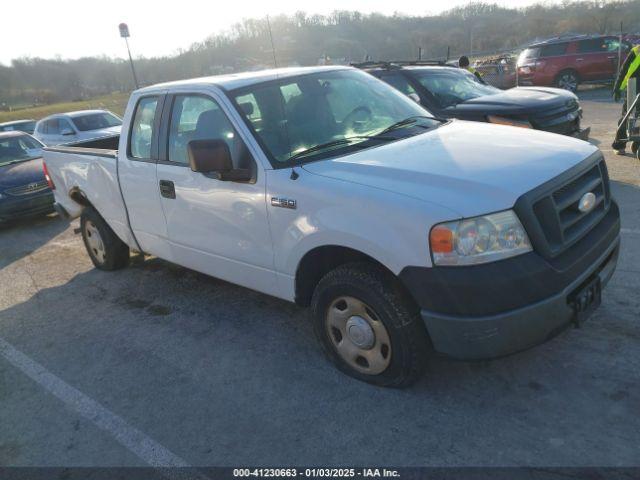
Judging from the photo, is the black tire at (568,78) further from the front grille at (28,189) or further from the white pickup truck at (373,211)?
the front grille at (28,189)

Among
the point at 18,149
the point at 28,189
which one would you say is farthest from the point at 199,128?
the point at 18,149

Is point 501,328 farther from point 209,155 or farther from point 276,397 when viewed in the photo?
point 209,155

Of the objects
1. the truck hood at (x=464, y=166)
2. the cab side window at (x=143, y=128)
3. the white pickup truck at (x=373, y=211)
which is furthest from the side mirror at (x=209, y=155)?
the cab side window at (x=143, y=128)

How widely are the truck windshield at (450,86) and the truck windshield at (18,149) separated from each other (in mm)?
7530

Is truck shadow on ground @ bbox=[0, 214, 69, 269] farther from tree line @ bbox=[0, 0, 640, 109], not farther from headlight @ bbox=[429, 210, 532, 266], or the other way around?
tree line @ bbox=[0, 0, 640, 109]

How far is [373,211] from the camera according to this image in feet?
9.37

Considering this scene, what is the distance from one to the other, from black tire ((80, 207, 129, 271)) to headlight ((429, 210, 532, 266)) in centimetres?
426

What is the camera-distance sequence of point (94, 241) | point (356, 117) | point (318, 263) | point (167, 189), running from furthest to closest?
point (94, 241) < point (167, 189) < point (356, 117) < point (318, 263)

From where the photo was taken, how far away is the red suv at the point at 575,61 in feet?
56.6

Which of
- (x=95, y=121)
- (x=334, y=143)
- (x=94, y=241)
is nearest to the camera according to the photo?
(x=334, y=143)

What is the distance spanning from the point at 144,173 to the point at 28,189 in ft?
18.6

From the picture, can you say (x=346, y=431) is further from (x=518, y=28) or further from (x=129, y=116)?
(x=518, y=28)

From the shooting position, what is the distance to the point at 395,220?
277cm

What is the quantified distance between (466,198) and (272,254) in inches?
56.1
